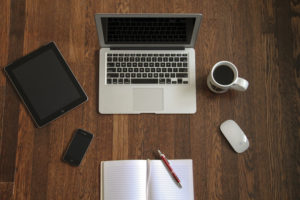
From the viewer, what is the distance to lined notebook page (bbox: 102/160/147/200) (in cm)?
97

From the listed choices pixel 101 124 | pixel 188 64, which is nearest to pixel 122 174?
pixel 101 124

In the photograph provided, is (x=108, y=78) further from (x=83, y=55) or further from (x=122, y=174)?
(x=122, y=174)

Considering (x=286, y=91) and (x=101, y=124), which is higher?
(x=286, y=91)

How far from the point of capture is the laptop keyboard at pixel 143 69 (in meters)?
1.02

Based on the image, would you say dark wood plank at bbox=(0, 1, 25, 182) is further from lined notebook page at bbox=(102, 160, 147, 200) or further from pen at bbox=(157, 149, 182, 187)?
pen at bbox=(157, 149, 182, 187)

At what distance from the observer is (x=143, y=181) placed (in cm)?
98

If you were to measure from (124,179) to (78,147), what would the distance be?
186mm

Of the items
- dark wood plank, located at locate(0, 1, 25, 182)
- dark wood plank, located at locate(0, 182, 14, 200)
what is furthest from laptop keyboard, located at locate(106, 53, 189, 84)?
dark wood plank, located at locate(0, 182, 14, 200)

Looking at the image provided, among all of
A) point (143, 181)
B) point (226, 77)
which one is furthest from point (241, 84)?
point (143, 181)

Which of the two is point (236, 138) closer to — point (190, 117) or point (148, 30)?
point (190, 117)

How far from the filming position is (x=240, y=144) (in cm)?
101

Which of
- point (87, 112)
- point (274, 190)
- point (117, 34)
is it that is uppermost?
point (117, 34)

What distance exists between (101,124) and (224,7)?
0.61 metres

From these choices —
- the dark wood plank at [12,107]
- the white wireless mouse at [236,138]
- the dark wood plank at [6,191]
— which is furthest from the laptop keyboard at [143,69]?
the dark wood plank at [6,191]
